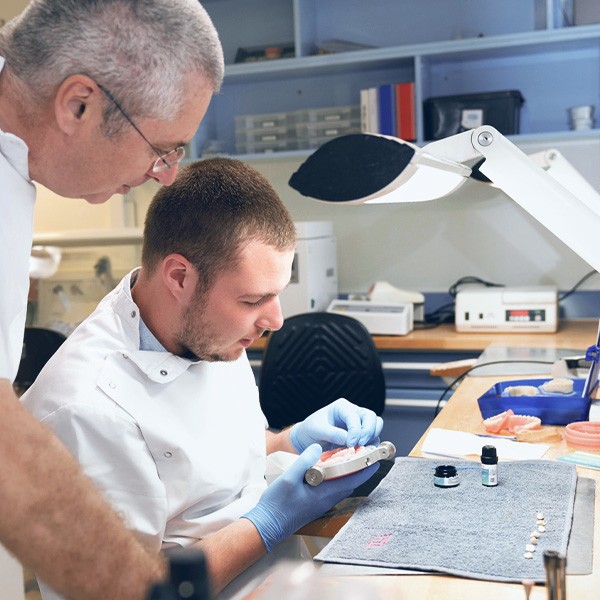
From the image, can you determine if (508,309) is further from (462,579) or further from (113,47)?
(113,47)

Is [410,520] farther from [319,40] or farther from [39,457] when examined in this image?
[319,40]

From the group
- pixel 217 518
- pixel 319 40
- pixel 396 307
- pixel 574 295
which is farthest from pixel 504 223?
pixel 217 518

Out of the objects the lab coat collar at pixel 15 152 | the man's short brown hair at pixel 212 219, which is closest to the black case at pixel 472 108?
the man's short brown hair at pixel 212 219

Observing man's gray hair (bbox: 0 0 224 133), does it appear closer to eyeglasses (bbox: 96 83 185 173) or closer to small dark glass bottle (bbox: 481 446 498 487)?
eyeglasses (bbox: 96 83 185 173)

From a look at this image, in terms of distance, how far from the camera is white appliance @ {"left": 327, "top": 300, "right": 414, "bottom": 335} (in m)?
3.04

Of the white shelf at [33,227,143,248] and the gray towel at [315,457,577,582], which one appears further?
the white shelf at [33,227,143,248]

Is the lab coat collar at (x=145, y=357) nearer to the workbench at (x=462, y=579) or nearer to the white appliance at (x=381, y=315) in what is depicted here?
the workbench at (x=462, y=579)

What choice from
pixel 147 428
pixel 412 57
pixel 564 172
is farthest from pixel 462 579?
pixel 412 57

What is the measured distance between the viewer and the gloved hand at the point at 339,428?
4.83ft

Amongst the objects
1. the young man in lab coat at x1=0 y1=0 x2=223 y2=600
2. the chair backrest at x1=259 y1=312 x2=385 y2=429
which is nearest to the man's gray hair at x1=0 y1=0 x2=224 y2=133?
the young man in lab coat at x1=0 y1=0 x2=223 y2=600

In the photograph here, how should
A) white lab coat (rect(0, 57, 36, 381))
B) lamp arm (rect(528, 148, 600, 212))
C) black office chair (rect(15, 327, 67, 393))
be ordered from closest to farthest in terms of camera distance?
white lab coat (rect(0, 57, 36, 381)) → lamp arm (rect(528, 148, 600, 212)) → black office chair (rect(15, 327, 67, 393))

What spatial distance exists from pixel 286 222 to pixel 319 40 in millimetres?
2416

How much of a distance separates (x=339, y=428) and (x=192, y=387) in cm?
32

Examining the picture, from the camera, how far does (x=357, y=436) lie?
4.78ft
